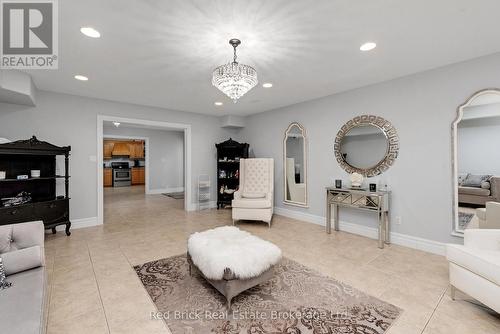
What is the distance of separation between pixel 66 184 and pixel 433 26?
5417 mm

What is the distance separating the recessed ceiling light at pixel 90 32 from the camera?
7.07ft

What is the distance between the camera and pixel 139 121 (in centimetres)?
495

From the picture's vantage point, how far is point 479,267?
1.78m

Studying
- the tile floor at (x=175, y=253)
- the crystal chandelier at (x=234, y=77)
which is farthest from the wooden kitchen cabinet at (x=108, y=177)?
the crystal chandelier at (x=234, y=77)

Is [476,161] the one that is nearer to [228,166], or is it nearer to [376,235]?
[376,235]

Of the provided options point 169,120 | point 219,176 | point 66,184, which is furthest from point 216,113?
point 66,184

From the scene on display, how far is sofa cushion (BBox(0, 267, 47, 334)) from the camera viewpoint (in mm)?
1176

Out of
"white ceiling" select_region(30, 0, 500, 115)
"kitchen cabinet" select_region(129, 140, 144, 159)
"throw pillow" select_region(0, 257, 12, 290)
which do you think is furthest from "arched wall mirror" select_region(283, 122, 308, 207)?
"kitchen cabinet" select_region(129, 140, 144, 159)

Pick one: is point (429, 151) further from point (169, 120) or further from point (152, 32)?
point (169, 120)

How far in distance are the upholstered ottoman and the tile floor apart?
0.51 meters

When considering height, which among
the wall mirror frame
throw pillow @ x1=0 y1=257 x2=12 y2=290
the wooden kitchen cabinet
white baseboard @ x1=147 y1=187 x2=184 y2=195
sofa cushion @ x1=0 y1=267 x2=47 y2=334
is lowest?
white baseboard @ x1=147 y1=187 x2=184 y2=195

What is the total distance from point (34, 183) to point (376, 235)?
5.85m

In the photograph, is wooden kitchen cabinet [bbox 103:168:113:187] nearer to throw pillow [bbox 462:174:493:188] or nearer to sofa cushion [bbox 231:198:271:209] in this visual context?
sofa cushion [bbox 231:198:271:209]

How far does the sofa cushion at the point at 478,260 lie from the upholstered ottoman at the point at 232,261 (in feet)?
5.05
